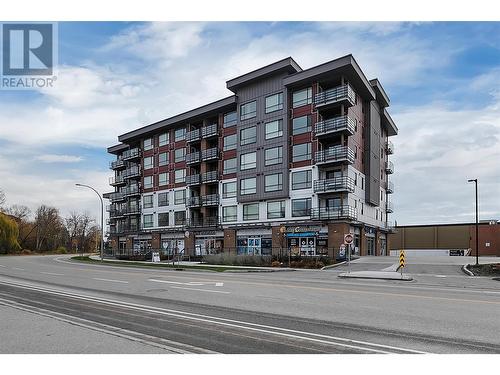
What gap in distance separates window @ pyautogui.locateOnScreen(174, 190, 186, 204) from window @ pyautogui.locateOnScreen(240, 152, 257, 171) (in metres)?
11.9

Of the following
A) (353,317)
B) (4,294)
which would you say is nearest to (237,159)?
(4,294)

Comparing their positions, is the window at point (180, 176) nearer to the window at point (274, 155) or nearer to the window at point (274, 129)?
the window at point (274, 155)

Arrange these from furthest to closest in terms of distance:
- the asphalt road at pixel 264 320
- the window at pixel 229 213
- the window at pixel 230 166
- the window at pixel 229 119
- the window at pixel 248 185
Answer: the window at pixel 229 119 < the window at pixel 230 166 < the window at pixel 229 213 < the window at pixel 248 185 < the asphalt road at pixel 264 320

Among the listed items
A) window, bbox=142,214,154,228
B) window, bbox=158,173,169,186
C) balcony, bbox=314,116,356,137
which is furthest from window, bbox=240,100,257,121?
window, bbox=142,214,154,228

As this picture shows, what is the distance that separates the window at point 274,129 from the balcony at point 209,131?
28.4 ft

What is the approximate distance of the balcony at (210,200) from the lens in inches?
2034

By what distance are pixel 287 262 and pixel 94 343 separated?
29.8m

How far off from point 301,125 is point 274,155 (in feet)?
14.5

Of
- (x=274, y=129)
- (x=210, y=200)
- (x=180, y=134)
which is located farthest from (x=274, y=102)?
(x=180, y=134)

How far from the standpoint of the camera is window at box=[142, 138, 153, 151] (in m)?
63.9

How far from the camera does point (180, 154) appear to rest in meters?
58.2

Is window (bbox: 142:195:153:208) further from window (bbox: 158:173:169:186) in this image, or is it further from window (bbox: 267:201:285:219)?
window (bbox: 267:201:285:219)

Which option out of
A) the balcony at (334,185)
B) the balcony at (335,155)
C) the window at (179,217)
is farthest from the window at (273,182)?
the window at (179,217)

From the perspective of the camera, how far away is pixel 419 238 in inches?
2766
